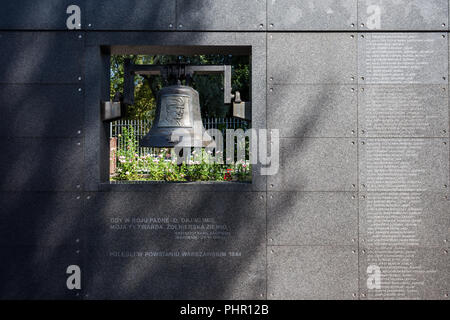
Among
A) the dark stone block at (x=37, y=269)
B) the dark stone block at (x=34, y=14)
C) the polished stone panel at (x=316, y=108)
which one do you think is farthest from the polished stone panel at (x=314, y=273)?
the dark stone block at (x=34, y=14)

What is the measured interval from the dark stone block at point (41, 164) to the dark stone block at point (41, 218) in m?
0.08

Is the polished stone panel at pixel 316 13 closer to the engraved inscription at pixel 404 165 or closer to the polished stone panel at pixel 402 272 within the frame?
the engraved inscription at pixel 404 165

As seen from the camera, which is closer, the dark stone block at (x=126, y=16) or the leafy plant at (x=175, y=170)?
the dark stone block at (x=126, y=16)

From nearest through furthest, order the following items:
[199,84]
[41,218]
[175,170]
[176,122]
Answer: [41,218], [176,122], [175,170], [199,84]

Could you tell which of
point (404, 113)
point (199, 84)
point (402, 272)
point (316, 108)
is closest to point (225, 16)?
point (316, 108)

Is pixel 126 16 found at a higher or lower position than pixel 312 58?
higher

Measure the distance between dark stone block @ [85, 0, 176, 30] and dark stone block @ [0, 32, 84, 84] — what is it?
0.79ft

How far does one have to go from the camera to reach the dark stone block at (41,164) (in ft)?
11.7

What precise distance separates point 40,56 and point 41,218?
1521 mm

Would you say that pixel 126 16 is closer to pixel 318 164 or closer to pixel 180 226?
pixel 180 226

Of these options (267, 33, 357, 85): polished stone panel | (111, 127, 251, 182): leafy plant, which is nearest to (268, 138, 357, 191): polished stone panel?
(267, 33, 357, 85): polished stone panel

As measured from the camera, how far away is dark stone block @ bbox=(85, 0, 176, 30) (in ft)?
11.7

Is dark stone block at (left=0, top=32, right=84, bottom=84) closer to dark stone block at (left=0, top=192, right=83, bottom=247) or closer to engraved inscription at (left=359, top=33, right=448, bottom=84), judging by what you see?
dark stone block at (left=0, top=192, right=83, bottom=247)

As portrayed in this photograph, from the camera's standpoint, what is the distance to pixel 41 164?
11.7 ft
